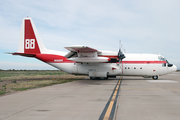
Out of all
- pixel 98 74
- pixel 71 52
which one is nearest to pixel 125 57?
pixel 98 74

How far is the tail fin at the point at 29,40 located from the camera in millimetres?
Result: 25594

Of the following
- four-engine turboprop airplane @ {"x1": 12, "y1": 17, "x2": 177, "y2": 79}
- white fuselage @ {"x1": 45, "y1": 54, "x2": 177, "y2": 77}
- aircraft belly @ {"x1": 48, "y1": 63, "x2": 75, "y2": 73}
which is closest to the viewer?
four-engine turboprop airplane @ {"x1": 12, "y1": 17, "x2": 177, "y2": 79}

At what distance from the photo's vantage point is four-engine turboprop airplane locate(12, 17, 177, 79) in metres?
22.5

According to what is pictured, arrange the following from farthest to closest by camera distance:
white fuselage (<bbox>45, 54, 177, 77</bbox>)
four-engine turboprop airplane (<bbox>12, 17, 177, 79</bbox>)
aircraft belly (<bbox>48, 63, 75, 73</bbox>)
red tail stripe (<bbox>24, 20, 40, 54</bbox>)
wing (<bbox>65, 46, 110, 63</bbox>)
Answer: red tail stripe (<bbox>24, 20, 40, 54</bbox>) → aircraft belly (<bbox>48, 63, 75, 73</bbox>) → white fuselage (<bbox>45, 54, 177, 77</bbox>) → four-engine turboprop airplane (<bbox>12, 17, 177, 79</bbox>) → wing (<bbox>65, 46, 110, 63</bbox>)

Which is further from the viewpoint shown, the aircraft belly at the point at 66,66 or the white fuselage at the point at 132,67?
the aircraft belly at the point at 66,66

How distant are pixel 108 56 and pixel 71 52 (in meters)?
5.17

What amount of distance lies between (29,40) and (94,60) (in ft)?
36.3

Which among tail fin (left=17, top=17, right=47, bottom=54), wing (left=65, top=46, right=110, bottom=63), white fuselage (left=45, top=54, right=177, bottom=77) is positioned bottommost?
white fuselage (left=45, top=54, right=177, bottom=77)

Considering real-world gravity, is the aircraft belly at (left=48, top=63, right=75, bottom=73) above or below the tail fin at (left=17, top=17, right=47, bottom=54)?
below

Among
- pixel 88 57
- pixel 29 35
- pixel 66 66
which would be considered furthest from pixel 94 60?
pixel 29 35

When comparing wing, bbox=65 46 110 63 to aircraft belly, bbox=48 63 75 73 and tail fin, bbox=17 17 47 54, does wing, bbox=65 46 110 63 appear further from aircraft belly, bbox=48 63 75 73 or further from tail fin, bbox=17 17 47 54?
tail fin, bbox=17 17 47 54

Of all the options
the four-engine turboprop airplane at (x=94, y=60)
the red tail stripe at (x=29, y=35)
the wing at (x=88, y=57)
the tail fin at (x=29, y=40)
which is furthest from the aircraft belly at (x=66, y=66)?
the red tail stripe at (x=29, y=35)

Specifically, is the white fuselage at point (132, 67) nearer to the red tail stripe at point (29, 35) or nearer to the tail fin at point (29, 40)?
the tail fin at point (29, 40)

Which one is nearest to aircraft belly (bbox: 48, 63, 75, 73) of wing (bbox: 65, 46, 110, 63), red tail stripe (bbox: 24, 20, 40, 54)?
wing (bbox: 65, 46, 110, 63)
